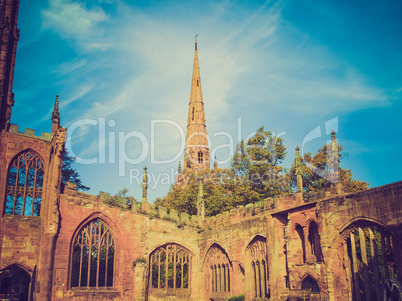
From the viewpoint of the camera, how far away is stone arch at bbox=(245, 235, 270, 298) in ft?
76.2

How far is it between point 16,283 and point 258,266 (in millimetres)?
17634

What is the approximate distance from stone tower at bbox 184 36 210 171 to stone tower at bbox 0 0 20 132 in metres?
39.0

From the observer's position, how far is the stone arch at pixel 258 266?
23.2 m

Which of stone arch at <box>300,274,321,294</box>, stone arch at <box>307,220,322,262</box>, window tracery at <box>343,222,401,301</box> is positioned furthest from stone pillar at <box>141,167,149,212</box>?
window tracery at <box>343,222,401,301</box>

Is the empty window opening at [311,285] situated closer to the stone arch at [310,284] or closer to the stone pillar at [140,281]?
the stone arch at [310,284]

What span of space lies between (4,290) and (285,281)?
16.6 m

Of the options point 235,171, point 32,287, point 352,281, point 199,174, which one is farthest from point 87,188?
point 352,281

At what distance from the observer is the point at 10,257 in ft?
79.9

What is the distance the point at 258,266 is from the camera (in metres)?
23.9

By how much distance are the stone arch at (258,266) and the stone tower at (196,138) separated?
4171 cm

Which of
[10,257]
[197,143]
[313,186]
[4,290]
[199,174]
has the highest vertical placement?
[197,143]

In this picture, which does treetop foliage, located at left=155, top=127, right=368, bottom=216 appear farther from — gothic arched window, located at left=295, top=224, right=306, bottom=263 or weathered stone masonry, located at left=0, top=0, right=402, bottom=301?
gothic arched window, located at left=295, top=224, right=306, bottom=263

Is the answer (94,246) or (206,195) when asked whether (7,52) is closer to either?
(94,246)

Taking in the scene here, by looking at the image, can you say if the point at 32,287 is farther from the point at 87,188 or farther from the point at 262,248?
the point at 87,188
